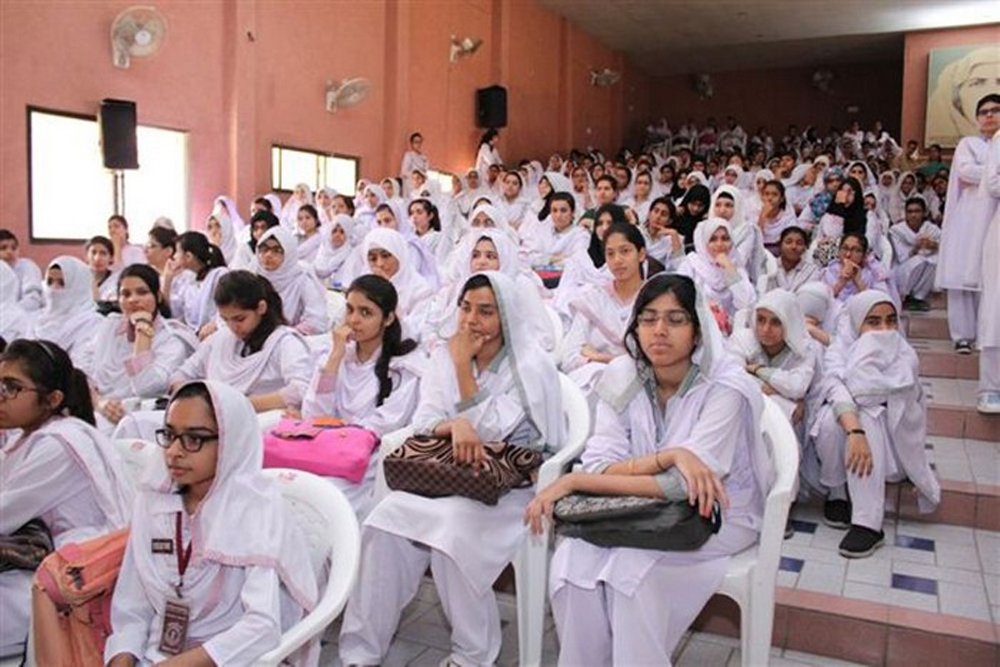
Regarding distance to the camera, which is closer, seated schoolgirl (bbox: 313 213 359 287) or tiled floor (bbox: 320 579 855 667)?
tiled floor (bbox: 320 579 855 667)

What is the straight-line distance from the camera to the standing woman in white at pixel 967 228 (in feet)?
14.6

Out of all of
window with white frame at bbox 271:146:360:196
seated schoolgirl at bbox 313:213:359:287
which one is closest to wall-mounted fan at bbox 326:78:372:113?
window with white frame at bbox 271:146:360:196

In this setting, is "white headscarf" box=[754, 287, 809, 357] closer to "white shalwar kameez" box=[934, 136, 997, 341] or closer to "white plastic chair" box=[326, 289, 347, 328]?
"white shalwar kameez" box=[934, 136, 997, 341]

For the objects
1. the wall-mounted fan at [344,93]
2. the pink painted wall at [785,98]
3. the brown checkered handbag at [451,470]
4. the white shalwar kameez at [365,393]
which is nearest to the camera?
the brown checkered handbag at [451,470]

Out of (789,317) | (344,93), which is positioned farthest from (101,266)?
(789,317)

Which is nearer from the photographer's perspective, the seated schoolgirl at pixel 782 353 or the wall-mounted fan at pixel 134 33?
the seated schoolgirl at pixel 782 353

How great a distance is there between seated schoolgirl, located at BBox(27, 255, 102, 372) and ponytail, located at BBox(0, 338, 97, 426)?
8.50 ft

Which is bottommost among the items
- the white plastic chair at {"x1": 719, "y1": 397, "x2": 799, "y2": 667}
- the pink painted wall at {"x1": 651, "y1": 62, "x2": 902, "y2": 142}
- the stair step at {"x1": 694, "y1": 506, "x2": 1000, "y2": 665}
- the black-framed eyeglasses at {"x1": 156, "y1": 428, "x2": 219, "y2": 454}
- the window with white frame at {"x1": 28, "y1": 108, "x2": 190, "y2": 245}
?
the stair step at {"x1": 694, "y1": 506, "x2": 1000, "y2": 665}

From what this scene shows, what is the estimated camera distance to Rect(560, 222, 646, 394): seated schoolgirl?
3.77 m

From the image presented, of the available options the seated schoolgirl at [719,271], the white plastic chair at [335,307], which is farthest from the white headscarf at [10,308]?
the seated schoolgirl at [719,271]


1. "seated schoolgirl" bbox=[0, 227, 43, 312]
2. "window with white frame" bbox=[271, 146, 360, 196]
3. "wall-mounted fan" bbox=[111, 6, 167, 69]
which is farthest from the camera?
"window with white frame" bbox=[271, 146, 360, 196]

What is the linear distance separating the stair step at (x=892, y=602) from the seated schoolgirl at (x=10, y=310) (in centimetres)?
461

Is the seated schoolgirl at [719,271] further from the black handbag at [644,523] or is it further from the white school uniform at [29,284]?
the white school uniform at [29,284]

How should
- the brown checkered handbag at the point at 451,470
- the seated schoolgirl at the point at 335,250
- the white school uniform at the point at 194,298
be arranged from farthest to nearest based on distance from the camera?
the seated schoolgirl at the point at 335,250 → the white school uniform at the point at 194,298 → the brown checkered handbag at the point at 451,470
